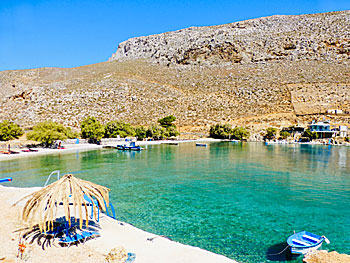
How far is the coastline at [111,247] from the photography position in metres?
7.95

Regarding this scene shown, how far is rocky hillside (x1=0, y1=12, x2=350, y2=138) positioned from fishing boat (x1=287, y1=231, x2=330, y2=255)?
63.6m

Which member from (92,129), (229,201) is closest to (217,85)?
(92,129)

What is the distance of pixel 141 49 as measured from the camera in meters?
147

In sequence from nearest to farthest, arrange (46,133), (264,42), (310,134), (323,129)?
(46,133) < (310,134) < (323,129) < (264,42)

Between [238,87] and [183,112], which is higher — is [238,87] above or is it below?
above

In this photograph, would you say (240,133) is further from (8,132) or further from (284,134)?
(8,132)

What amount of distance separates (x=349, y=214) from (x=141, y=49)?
477ft

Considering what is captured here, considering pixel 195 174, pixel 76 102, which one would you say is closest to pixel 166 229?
pixel 195 174

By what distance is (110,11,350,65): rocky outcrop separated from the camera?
9588cm

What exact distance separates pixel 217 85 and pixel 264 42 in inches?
1442

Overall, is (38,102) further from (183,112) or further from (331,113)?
(331,113)

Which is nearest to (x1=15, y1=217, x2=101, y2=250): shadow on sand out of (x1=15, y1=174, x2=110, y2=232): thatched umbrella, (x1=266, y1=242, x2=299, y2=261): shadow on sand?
(x1=15, y1=174, x2=110, y2=232): thatched umbrella

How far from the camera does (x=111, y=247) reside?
28.3 ft

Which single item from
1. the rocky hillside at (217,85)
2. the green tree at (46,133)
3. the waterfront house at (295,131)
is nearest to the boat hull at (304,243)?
the green tree at (46,133)
